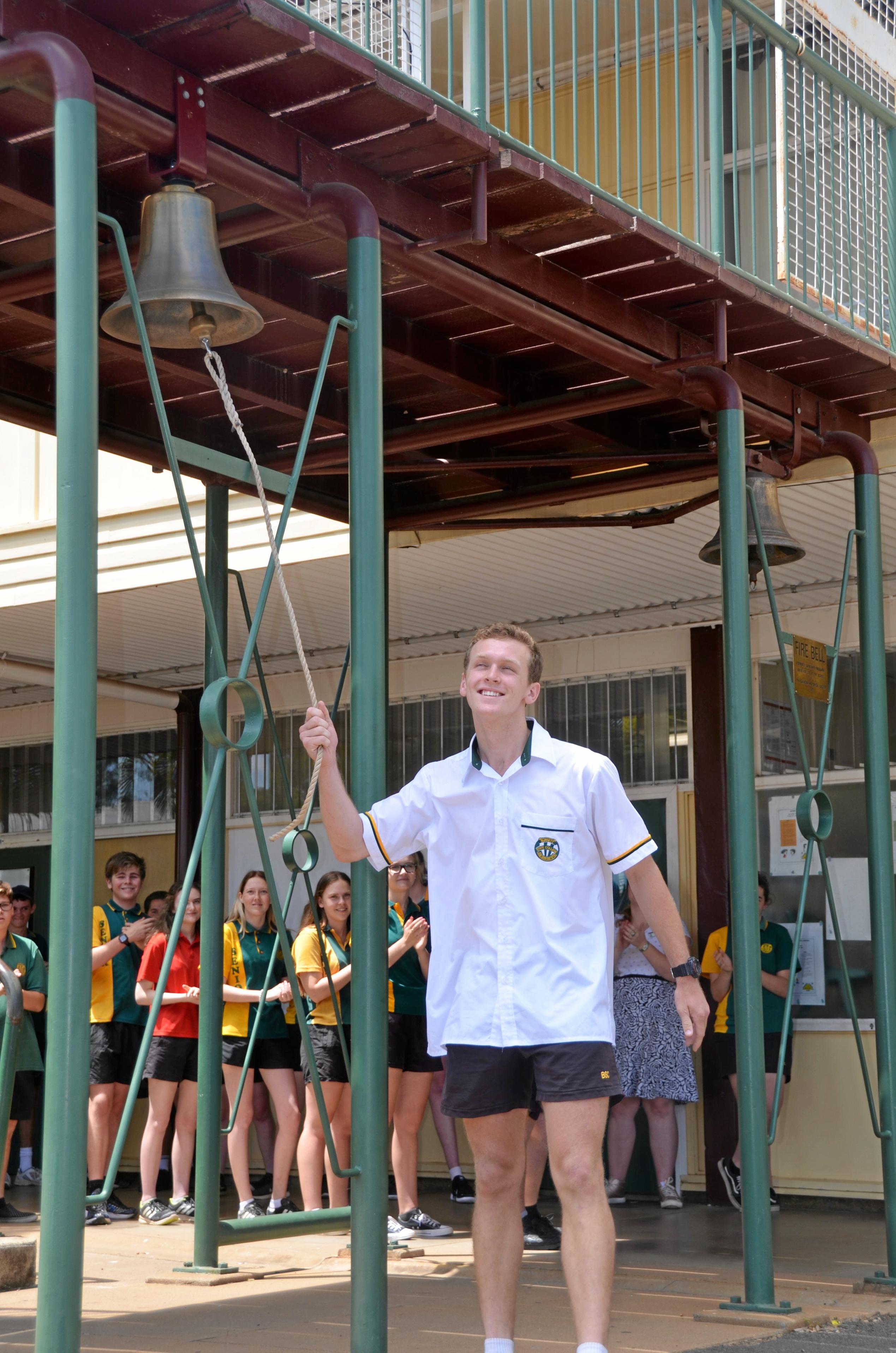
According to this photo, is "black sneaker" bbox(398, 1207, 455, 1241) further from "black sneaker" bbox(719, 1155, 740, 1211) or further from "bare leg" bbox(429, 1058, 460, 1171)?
"black sneaker" bbox(719, 1155, 740, 1211)

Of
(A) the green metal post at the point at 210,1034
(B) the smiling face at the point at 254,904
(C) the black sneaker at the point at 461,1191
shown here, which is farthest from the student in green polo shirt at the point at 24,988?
(C) the black sneaker at the point at 461,1191

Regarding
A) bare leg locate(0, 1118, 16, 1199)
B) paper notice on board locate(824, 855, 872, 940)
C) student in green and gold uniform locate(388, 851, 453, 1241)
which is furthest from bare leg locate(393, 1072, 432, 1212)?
paper notice on board locate(824, 855, 872, 940)

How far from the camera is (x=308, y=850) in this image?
181 inches

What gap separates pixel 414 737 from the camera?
40.3 ft

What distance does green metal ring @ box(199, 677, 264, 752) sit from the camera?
159 inches

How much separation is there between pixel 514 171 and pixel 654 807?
684 cm

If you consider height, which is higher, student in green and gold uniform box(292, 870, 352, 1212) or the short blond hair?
the short blond hair

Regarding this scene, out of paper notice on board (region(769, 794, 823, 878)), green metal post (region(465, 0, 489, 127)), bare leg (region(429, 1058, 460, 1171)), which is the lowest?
bare leg (region(429, 1058, 460, 1171))

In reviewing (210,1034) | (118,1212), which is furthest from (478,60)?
(118,1212)

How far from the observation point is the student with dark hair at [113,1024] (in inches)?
388

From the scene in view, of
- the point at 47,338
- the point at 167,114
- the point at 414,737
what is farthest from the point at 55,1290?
the point at 414,737

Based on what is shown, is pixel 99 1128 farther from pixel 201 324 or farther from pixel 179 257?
pixel 179 257

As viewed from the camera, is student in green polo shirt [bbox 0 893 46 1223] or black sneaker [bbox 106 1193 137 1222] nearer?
student in green polo shirt [bbox 0 893 46 1223]

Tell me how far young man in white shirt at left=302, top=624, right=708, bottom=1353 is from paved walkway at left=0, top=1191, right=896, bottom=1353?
1375mm
